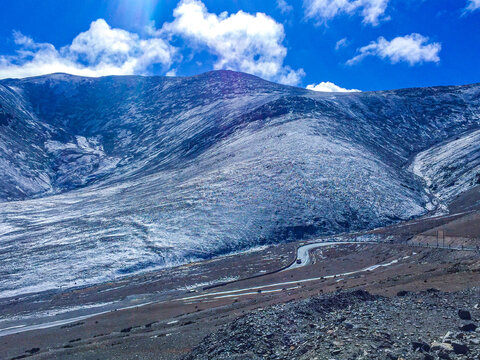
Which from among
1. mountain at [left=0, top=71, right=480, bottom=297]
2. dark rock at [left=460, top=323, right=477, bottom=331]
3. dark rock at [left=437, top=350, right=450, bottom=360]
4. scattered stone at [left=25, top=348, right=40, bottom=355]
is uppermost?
mountain at [left=0, top=71, right=480, bottom=297]

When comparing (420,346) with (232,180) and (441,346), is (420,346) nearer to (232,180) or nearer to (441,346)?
(441,346)

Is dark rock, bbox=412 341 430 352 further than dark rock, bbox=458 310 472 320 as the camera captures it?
No

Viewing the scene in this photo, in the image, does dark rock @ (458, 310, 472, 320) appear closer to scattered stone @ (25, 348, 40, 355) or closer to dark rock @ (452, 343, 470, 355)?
dark rock @ (452, 343, 470, 355)

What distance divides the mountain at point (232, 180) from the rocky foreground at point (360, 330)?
52660mm

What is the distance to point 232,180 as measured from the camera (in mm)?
102750

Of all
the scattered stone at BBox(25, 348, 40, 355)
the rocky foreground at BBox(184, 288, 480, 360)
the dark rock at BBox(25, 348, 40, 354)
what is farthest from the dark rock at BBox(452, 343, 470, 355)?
the dark rock at BBox(25, 348, 40, 354)

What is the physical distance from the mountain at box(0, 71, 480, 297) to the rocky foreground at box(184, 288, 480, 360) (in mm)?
52660

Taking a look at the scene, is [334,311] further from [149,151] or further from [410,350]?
[149,151]

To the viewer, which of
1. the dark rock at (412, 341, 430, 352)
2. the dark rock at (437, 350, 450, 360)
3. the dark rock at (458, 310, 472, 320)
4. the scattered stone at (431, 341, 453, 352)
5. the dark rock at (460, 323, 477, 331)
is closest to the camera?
the dark rock at (437, 350, 450, 360)

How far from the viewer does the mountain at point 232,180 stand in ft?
257

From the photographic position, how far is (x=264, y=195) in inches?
3711

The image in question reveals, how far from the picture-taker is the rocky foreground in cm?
1248

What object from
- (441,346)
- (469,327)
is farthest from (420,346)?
(469,327)

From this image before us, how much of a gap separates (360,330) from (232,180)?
289 ft
